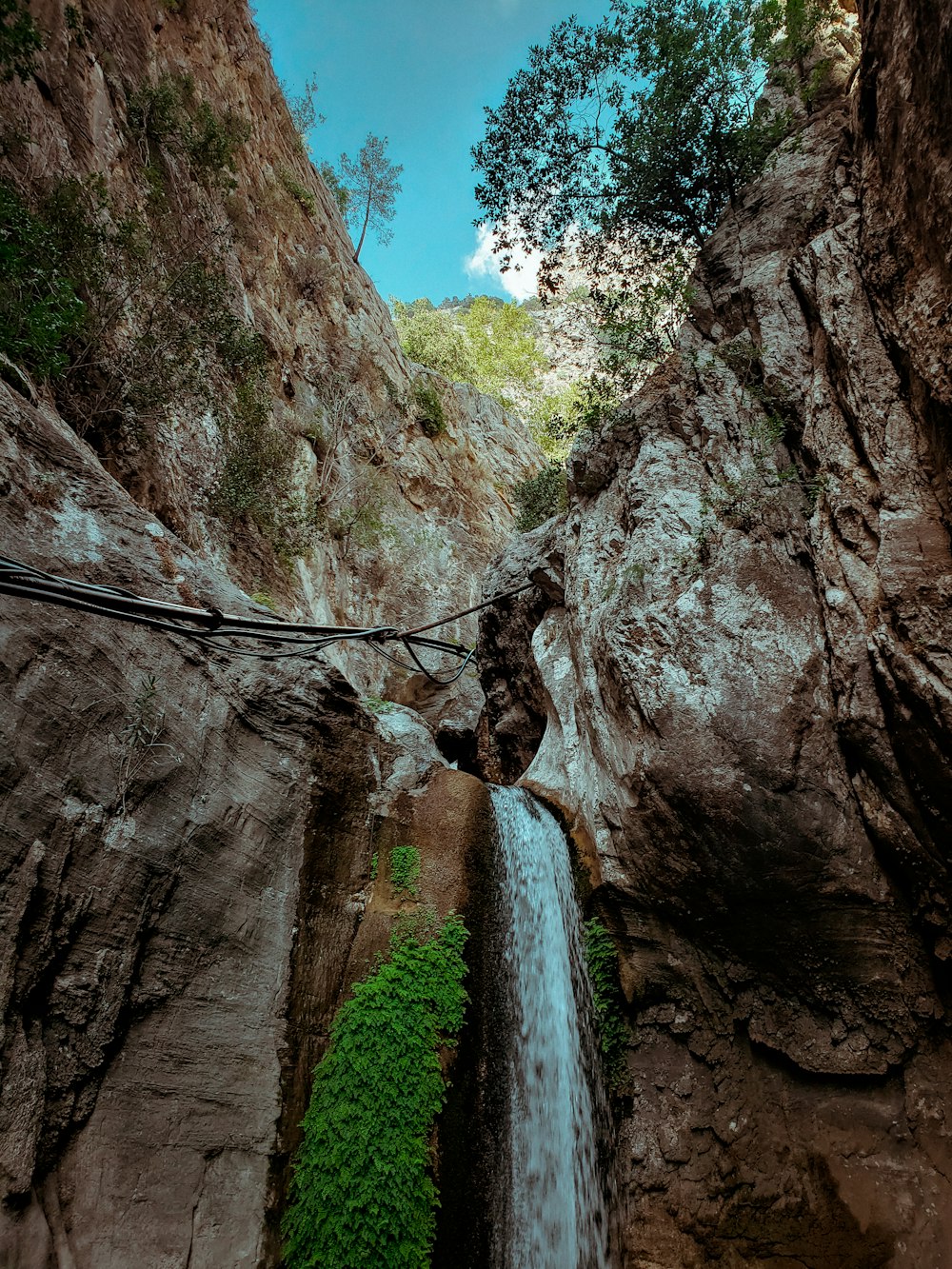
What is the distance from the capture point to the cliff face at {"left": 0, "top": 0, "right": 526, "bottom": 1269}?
4.44 m

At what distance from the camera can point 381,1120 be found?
5.41 meters

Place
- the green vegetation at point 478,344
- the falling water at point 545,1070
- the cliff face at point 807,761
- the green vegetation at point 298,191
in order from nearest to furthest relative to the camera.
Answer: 1. the cliff face at point 807,761
2. the falling water at point 545,1070
3. the green vegetation at point 298,191
4. the green vegetation at point 478,344

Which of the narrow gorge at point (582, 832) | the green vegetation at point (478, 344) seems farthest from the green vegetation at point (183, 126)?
the green vegetation at point (478, 344)

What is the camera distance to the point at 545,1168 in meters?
6.04

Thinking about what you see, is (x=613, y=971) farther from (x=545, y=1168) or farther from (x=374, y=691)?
(x=374, y=691)

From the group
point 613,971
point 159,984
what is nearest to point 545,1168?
point 613,971

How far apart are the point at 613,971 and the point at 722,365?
7.91 meters

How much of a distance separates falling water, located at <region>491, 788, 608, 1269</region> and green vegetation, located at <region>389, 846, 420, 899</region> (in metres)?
1.11

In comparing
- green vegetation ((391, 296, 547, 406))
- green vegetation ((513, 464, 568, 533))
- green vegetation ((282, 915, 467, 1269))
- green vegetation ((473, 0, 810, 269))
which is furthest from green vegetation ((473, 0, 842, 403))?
green vegetation ((391, 296, 547, 406))

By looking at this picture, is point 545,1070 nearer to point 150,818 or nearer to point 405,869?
point 405,869

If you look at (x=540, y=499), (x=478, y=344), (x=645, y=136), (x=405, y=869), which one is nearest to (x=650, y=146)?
(x=645, y=136)

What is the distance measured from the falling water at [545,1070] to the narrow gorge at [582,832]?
43 mm

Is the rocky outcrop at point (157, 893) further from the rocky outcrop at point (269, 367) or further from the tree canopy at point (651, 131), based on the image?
the tree canopy at point (651, 131)

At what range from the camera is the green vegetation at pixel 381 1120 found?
197 inches
